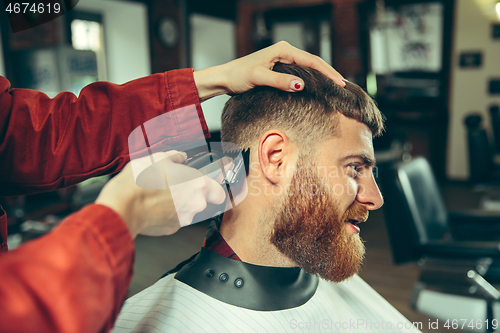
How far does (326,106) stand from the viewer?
2.73 feet

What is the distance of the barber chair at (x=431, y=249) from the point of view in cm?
164

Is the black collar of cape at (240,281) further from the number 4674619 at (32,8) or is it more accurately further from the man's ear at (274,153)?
the number 4674619 at (32,8)

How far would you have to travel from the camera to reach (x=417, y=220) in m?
1.74

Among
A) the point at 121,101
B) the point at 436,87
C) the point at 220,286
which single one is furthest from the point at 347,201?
the point at 436,87

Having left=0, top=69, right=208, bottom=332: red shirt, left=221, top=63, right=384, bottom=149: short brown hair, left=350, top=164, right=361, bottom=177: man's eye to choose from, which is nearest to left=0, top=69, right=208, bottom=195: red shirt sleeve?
left=0, top=69, right=208, bottom=332: red shirt

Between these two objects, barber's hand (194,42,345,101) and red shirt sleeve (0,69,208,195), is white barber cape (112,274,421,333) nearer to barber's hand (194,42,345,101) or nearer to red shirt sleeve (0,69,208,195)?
red shirt sleeve (0,69,208,195)

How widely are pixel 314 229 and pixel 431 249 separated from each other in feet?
3.74

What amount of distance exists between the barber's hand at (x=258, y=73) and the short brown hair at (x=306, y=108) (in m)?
0.03

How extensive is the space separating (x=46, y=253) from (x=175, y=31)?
16.2 ft

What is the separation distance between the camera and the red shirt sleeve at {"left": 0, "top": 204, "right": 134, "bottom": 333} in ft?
1.12

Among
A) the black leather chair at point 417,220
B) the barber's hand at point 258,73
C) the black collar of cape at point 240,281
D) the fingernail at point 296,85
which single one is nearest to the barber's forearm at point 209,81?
the barber's hand at point 258,73

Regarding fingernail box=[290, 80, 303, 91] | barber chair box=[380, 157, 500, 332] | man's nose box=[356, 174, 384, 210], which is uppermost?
fingernail box=[290, 80, 303, 91]

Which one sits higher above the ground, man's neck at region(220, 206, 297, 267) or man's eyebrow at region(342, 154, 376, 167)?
man's eyebrow at region(342, 154, 376, 167)

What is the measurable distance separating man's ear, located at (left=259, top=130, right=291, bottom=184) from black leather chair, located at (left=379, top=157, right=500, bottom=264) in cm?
106
